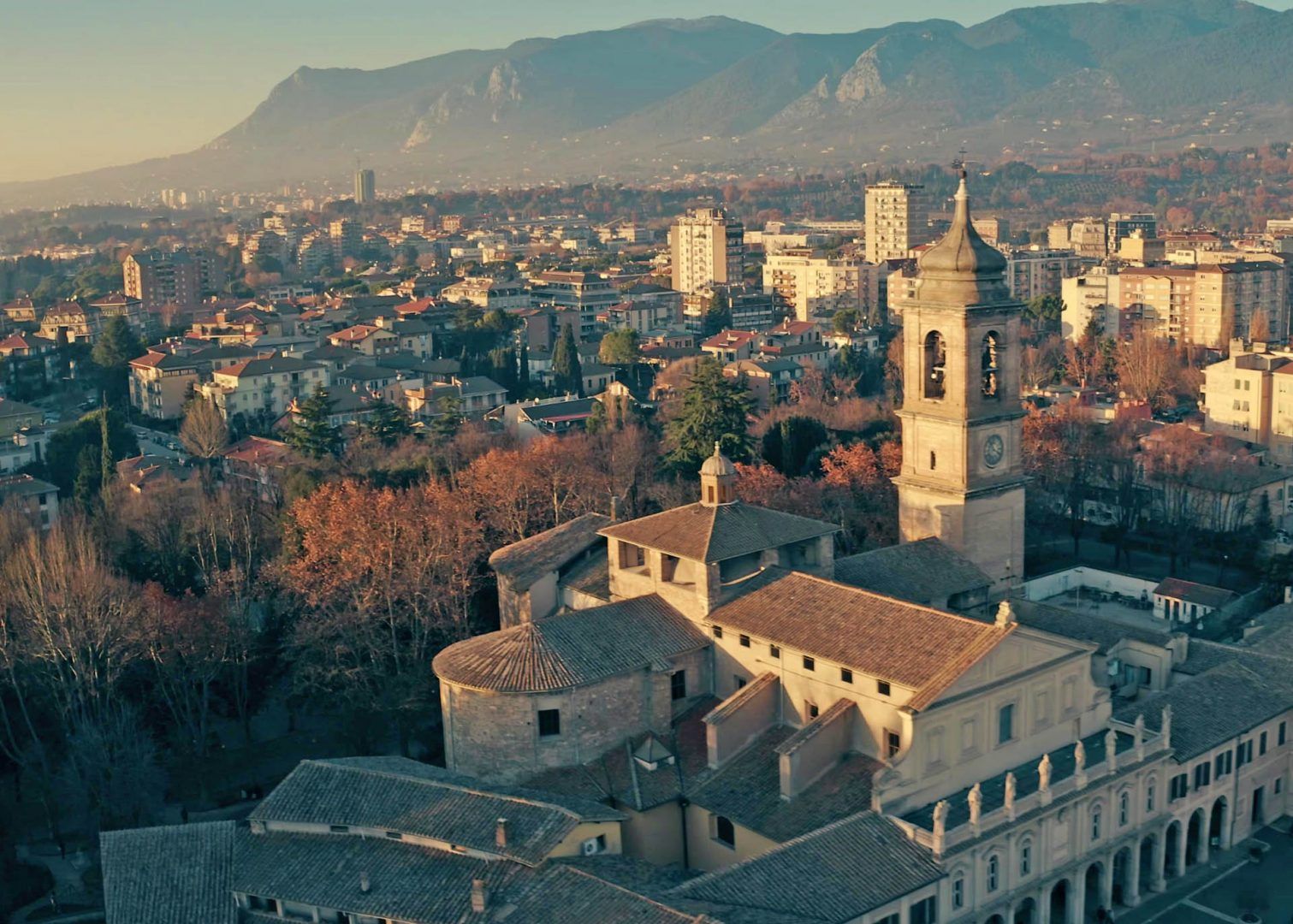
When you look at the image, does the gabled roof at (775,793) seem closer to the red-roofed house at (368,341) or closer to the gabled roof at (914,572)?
the gabled roof at (914,572)

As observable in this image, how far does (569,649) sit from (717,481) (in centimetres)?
517

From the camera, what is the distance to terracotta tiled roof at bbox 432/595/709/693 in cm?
2891

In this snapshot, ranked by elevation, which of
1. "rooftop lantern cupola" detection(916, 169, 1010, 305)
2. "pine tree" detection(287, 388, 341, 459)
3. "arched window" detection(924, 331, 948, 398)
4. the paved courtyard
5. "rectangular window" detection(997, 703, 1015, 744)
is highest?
"rooftop lantern cupola" detection(916, 169, 1010, 305)

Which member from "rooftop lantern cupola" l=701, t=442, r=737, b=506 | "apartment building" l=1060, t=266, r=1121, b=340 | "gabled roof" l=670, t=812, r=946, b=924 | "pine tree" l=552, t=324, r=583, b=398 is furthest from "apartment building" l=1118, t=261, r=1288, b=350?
"gabled roof" l=670, t=812, r=946, b=924

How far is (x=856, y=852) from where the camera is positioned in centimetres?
2520

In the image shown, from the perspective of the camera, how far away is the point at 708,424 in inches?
2130

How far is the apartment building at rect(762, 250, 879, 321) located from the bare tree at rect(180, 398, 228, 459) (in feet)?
196

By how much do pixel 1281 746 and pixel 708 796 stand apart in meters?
13.3

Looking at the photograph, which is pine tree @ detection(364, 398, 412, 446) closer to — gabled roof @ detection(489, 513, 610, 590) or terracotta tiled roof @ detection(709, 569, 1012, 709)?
gabled roof @ detection(489, 513, 610, 590)

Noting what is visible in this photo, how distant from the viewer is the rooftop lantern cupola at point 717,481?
32.2 metres

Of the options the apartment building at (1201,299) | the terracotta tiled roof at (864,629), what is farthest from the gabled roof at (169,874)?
the apartment building at (1201,299)

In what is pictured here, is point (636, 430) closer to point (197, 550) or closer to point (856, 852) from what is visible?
point (197, 550)

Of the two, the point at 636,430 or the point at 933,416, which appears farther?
the point at 636,430

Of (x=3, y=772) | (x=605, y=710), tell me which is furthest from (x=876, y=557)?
(x=3, y=772)
